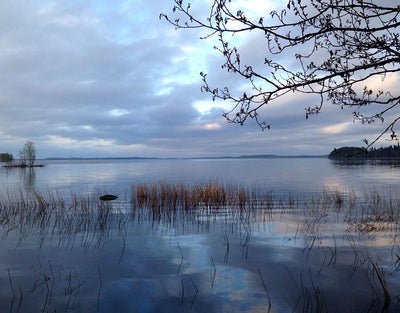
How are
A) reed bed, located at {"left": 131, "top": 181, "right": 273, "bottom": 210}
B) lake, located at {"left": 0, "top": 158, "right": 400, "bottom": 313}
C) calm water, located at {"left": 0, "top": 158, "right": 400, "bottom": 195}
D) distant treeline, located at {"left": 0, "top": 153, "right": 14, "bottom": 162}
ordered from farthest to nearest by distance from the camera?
distant treeline, located at {"left": 0, "top": 153, "right": 14, "bottom": 162}
calm water, located at {"left": 0, "top": 158, "right": 400, "bottom": 195}
reed bed, located at {"left": 131, "top": 181, "right": 273, "bottom": 210}
lake, located at {"left": 0, "top": 158, "right": 400, "bottom": 313}

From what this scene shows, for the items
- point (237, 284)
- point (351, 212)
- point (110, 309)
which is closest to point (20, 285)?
point (110, 309)

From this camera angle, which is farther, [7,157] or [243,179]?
[7,157]

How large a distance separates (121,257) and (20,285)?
2.46m

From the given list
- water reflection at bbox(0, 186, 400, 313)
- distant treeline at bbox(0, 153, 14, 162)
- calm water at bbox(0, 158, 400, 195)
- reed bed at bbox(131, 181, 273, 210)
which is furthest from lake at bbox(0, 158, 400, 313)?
distant treeline at bbox(0, 153, 14, 162)

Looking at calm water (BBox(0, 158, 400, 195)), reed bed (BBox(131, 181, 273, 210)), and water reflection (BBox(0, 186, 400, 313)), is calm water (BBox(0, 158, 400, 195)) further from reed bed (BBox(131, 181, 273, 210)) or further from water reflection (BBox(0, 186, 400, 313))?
water reflection (BBox(0, 186, 400, 313))

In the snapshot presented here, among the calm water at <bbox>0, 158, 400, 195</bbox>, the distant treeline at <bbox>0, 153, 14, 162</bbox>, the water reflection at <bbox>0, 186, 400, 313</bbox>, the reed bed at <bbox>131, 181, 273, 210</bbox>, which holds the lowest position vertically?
the calm water at <bbox>0, 158, 400, 195</bbox>

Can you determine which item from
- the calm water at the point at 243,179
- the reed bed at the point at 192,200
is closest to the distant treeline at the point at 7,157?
the calm water at the point at 243,179

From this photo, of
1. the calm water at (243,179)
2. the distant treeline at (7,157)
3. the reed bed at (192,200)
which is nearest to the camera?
the reed bed at (192,200)

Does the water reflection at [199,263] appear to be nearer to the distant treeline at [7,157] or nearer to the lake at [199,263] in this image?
the lake at [199,263]

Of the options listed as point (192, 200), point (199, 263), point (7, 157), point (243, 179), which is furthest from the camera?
point (7, 157)

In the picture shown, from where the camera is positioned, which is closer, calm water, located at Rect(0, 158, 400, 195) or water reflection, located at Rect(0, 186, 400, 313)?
water reflection, located at Rect(0, 186, 400, 313)

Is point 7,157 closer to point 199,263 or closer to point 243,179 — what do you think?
point 243,179

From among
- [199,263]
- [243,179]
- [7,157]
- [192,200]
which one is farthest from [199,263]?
[7,157]

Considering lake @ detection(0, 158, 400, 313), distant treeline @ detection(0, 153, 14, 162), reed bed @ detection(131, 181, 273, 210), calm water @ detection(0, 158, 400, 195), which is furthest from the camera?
distant treeline @ detection(0, 153, 14, 162)
